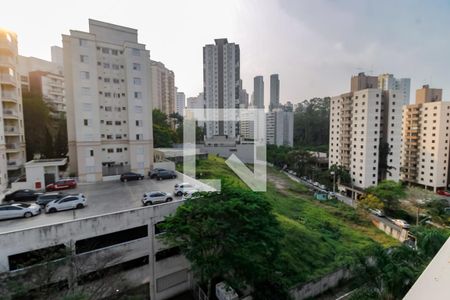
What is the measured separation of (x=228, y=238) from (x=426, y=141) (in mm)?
33051

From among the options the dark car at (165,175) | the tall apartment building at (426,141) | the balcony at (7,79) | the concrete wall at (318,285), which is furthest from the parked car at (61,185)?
the tall apartment building at (426,141)

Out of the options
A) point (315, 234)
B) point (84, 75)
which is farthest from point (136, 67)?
point (315, 234)

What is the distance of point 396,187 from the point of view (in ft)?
66.6

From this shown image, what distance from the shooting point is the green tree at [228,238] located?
7.59 metres

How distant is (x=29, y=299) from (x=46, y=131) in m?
16.6

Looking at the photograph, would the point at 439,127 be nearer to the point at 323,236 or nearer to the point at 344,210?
the point at 344,210

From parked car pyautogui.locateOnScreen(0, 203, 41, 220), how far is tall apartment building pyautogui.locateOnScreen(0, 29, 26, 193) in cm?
757

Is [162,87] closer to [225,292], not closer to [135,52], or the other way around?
[135,52]

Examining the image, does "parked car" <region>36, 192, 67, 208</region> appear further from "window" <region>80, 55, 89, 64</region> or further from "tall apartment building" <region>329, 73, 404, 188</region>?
"tall apartment building" <region>329, 73, 404, 188</region>

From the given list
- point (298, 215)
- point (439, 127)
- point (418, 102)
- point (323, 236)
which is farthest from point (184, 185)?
point (418, 102)

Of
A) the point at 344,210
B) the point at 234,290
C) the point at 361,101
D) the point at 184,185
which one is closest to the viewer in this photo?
Result: the point at 234,290

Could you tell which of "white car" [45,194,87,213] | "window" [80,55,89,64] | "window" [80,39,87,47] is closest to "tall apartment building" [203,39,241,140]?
"window" [80,55,89,64]

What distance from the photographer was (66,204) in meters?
9.73

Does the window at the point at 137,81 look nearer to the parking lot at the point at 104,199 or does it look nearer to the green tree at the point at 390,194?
the parking lot at the point at 104,199
